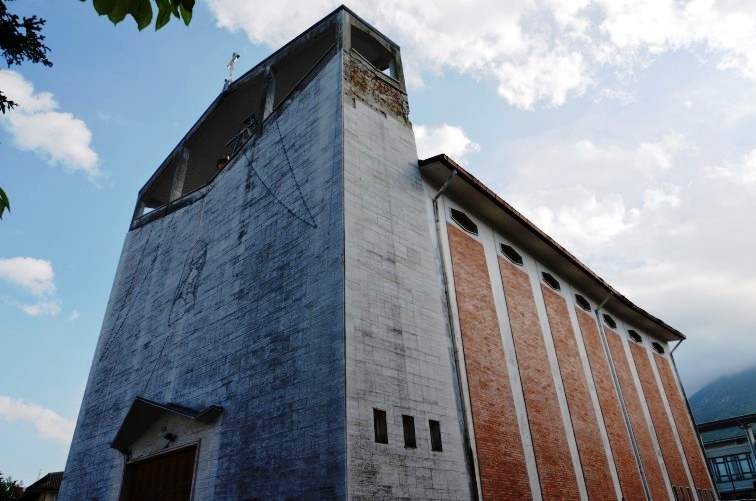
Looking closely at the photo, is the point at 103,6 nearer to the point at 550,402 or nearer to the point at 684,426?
the point at 550,402

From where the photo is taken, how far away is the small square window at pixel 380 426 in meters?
8.62

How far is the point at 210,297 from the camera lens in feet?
42.9

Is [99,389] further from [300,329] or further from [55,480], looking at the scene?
[55,480]

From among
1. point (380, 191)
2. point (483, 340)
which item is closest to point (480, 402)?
point (483, 340)

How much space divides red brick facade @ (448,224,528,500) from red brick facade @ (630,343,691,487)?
10281mm

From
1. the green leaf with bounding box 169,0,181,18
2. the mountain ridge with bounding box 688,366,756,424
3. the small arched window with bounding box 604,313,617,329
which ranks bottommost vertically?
the green leaf with bounding box 169,0,181,18

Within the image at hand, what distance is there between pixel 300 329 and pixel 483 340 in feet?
15.6

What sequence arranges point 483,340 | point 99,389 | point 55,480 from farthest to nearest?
1. point 55,480
2. point 99,389
3. point 483,340

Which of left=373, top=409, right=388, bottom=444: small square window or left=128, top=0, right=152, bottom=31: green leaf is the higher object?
left=128, top=0, right=152, bottom=31: green leaf

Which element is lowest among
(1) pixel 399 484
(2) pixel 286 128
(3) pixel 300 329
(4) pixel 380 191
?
(1) pixel 399 484

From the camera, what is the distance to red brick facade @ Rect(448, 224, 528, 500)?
417 inches

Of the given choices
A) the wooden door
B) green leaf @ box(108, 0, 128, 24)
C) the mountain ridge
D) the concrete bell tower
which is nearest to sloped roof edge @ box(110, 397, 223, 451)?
the concrete bell tower

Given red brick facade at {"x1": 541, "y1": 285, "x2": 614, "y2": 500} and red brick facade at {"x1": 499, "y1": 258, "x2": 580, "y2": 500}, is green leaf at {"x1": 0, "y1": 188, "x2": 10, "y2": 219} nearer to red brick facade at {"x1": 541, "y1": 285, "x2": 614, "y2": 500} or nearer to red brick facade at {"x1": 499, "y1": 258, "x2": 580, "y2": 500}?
red brick facade at {"x1": 499, "y1": 258, "x2": 580, "y2": 500}

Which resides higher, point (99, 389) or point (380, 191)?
point (380, 191)
